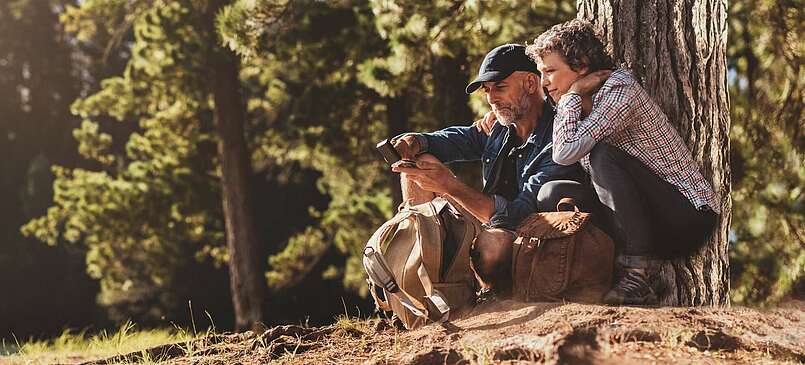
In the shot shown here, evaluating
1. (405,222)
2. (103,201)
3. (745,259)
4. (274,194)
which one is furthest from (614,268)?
(274,194)

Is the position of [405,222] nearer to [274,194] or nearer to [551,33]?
[551,33]

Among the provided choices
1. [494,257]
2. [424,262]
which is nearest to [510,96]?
[494,257]

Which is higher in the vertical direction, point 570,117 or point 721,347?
point 570,117

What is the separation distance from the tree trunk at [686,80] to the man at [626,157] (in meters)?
0.23

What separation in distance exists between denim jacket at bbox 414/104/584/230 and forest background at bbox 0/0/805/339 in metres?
1.10

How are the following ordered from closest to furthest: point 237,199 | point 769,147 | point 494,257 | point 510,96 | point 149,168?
point 494,257
point 510,96
point 769,147
point 237,199
point 149,168

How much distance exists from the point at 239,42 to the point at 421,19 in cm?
186

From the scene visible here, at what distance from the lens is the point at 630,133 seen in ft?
13.5

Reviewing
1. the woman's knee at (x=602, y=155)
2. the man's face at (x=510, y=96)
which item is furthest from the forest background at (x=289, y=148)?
the woman's knee at (x=602, y=155)

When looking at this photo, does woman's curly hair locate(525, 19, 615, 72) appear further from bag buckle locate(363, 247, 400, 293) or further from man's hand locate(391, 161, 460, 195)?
bag buckle locate(363, 247, 400, 293)

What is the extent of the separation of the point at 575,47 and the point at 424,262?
1.27 m

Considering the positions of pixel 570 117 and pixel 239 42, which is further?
pixel 239 42

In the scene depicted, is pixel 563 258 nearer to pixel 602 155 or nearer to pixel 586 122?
pixel 602 155

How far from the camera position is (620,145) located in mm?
4105
